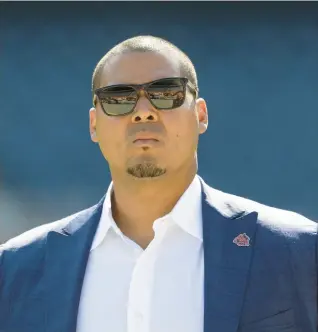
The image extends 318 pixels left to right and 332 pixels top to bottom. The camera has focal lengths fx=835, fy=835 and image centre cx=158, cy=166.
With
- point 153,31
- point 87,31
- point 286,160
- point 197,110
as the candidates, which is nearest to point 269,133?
point 286,160

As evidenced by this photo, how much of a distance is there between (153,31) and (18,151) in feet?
4.87

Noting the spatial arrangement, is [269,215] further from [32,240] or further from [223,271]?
[32,240]

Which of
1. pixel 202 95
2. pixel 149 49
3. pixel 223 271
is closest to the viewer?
pixel 223 271

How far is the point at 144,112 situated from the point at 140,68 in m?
0.16

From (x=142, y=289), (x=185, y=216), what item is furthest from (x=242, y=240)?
(x=142, y=289)

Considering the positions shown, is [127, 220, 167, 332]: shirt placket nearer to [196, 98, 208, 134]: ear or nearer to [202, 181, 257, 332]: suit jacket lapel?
[202, 181, 257, 332]: suit jacket lapel

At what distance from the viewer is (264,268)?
2.38 metres

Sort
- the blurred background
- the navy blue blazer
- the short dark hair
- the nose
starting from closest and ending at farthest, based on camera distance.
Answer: the navy blue blazer → the nose → the short dark hair → the blurred background

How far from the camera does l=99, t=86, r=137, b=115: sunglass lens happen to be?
2561 millimetres

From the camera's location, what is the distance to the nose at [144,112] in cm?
254

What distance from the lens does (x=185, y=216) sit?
8.46ft

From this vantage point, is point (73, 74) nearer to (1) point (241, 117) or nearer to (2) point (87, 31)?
(2) point (87, 31)

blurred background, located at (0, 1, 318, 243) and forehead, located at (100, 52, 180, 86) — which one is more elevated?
blurred background, located at (0, 1, 318, 243)

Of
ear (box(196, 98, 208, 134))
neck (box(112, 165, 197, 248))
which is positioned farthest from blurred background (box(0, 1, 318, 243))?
neck (box(112, 165, 197, 248))
